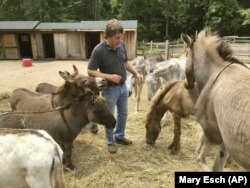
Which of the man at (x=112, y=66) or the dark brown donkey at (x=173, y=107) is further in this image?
the dark brown donkey at (x=173, y=107)

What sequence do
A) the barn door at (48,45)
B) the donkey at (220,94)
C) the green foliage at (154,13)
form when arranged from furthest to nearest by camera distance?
the green foliage at (154,13) → the barn door at (48,45) → the donkey at (220,94)

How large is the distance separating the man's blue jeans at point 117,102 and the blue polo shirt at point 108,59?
0.89 ft

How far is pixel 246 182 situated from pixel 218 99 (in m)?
0.87

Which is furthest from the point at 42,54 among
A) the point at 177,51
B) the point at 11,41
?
the point at 177,51

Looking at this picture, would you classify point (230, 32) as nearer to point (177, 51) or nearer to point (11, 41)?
point (177, 51)

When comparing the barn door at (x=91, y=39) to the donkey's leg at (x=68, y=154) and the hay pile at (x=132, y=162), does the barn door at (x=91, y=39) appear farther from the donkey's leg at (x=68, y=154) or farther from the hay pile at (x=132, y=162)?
the donkey's leg at (x=68, y=154)

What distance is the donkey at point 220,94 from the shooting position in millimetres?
2631

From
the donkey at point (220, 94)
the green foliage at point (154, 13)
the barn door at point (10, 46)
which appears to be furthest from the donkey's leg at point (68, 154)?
the green foliage at point (154, 13)

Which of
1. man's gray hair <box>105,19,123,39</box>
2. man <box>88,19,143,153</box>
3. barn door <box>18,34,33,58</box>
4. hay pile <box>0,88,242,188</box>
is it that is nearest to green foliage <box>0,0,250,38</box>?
barn door <box>18,34,33,58</box>

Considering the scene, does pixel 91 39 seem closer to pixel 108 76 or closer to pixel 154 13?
pixel 154 13

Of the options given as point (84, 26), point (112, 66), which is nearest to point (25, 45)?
point (84, 26)

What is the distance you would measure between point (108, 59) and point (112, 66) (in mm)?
146

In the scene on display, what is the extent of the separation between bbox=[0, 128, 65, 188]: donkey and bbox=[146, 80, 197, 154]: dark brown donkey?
2811mm

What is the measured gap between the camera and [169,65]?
9039 millimetres
